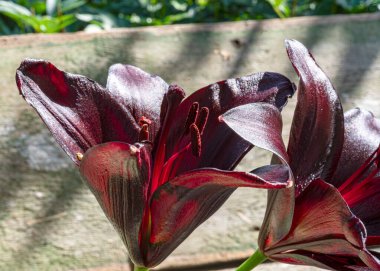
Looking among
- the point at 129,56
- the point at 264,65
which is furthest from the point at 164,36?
the point at 264,65

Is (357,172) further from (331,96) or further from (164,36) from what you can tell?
(164,36)

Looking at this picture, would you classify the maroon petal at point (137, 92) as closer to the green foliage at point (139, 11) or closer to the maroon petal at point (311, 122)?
the maroon petal at point (311, 122)

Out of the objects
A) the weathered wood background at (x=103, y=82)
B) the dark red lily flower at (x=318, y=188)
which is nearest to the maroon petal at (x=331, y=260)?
the dark red lily flower at (x=318, y=188)

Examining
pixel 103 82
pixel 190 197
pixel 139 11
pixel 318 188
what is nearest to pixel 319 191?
pixel 318 188

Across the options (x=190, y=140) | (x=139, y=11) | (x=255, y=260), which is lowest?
(x=139, y=11)

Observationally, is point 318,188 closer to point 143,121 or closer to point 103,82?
point 143,121

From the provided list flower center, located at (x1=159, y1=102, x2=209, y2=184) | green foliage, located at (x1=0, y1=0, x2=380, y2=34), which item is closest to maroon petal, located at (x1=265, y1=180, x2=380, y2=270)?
flower center, located at (x1=159, y1=102, x2=209, y2=184)
